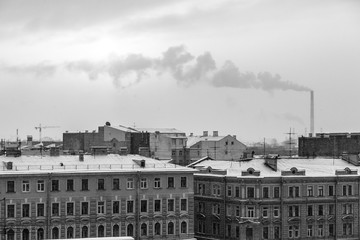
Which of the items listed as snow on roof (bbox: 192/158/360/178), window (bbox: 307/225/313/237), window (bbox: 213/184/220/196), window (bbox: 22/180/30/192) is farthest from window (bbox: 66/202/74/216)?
window (bbox: 307/225/313/237)

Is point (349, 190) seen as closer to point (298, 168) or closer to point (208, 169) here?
point (298, 168)

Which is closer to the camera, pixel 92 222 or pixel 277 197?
pixel 92 222

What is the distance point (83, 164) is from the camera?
63.0 meters

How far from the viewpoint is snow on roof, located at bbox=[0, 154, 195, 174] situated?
6077 centimetres

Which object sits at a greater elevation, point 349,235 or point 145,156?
point 145,156

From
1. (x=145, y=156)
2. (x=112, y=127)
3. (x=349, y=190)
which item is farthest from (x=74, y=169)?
(x=112, y=127)

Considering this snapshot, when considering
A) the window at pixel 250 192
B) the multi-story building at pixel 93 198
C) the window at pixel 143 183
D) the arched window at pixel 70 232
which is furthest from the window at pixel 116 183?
the window at pixel 250 192

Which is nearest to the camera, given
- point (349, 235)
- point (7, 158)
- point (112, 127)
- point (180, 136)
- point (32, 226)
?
point (32, 226)

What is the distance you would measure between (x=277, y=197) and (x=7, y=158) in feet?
82.8

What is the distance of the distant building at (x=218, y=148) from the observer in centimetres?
11691

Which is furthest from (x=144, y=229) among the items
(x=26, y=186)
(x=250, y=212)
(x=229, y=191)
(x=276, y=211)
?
(x=276, y=211)

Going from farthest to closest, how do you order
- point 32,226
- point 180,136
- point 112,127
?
point 180,136 → point 112,127 → point 32,226

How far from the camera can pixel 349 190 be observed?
69.1 m

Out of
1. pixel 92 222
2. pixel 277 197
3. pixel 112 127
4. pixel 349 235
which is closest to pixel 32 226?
pixel 92 222
